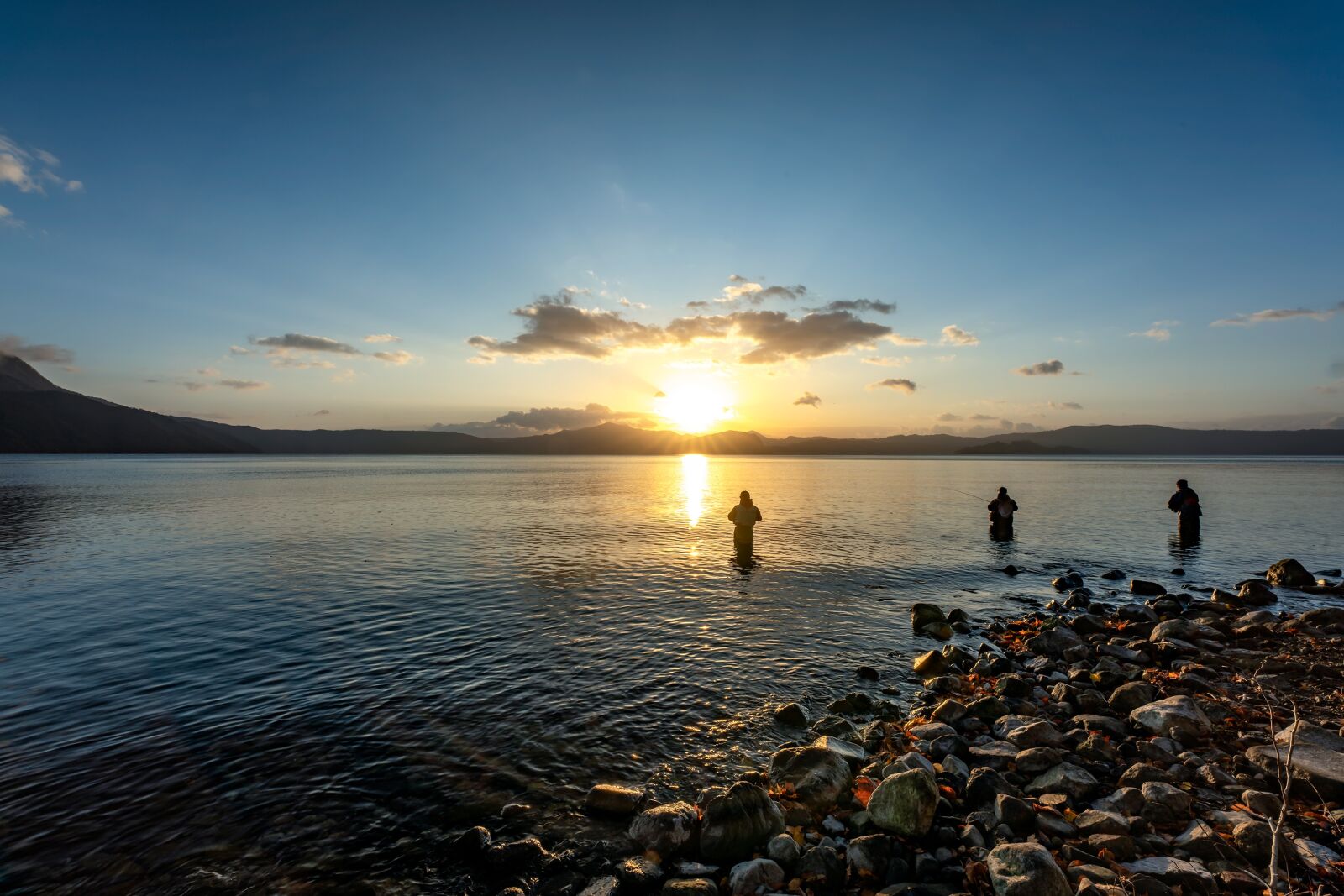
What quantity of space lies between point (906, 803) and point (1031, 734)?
15.6ft

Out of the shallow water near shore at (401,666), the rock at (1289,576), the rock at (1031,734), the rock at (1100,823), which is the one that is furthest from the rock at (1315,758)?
the rock at (1289,576)

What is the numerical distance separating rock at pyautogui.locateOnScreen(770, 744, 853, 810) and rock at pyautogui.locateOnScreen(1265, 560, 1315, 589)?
102 ft

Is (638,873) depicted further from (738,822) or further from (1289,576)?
(1289,576)

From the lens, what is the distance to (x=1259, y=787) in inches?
391

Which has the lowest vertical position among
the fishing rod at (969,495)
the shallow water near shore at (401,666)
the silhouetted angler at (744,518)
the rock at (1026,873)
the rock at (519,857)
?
the fishing rod at (969,495)

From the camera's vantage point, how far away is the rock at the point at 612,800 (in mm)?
10250

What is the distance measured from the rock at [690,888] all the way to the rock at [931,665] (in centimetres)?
1140

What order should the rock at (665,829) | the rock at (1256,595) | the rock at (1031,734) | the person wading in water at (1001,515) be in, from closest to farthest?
the rock at (665,829), the rock at (1031,734), the rock at (1256,595), the person wading in water at (1001,515)

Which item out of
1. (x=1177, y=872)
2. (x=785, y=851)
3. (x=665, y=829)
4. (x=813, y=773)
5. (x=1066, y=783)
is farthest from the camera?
(x=813, y=773)

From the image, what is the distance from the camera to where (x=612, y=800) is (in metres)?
10.3

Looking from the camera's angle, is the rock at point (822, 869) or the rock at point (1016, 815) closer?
the rock at point (822, 869)

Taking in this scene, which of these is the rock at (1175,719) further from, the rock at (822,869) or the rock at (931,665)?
the rock at (822,869)

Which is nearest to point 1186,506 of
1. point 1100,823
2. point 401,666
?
point 1100,823

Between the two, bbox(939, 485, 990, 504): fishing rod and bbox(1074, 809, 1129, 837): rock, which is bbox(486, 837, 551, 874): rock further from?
bbox(939, 485, 990, 504): fishing rod
